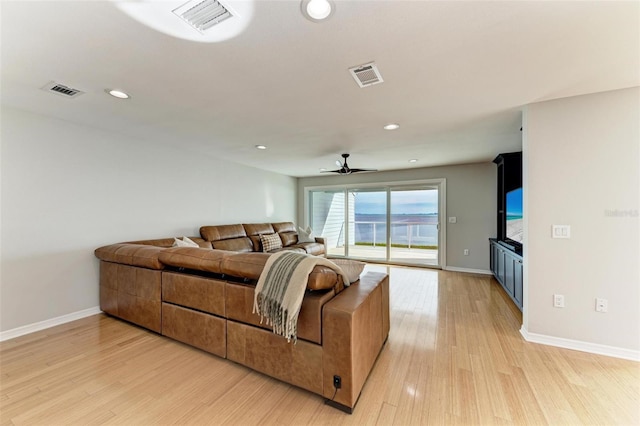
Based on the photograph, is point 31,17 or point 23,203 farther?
point 23,203

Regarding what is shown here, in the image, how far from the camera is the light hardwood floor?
155 centimetres

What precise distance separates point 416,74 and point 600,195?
200 centimetres

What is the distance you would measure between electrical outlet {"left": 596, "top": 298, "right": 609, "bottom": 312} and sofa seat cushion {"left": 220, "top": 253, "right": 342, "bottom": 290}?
2361 mm

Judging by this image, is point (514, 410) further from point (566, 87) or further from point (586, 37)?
point (566, 87)

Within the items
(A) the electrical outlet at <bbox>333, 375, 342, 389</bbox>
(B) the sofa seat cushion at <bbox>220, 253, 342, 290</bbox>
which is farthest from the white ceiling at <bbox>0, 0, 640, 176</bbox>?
(A) the electrical outlet at <bbox>333, 375, 342, 389</bbox>

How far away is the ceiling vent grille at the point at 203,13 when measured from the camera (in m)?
1.31

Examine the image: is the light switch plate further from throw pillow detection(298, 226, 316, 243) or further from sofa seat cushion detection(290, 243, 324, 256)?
throw pillow detection(298, 226, 316, 243)

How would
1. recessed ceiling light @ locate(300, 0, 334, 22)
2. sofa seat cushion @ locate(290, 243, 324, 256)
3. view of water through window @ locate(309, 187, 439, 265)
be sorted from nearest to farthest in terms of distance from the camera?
recessed ceiling light @ locate(300, 0, 334, 22) → sofa seat cushion @ locate(290, 243, 324, 256) → view of water through window @ locate(309, 187, 439, 265)

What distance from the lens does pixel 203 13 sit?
1360 mm

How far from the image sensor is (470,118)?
289 centimetres

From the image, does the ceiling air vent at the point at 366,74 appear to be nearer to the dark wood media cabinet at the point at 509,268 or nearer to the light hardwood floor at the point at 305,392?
the light hardwood floor at the point at 305,392

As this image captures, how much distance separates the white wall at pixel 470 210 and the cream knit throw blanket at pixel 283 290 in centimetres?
471

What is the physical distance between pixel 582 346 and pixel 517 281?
0.89 m

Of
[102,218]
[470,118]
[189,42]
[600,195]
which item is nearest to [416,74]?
[470,118]
